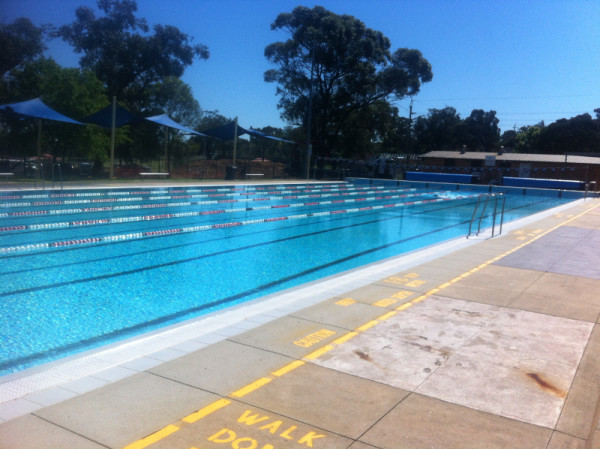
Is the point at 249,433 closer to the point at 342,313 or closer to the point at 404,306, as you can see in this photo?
the point at 342,313

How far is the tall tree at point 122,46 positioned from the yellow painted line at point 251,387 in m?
33.0

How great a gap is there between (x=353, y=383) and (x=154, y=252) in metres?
7.05

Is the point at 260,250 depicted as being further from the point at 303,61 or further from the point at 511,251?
the point at 303,61

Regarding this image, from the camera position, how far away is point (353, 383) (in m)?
3.69

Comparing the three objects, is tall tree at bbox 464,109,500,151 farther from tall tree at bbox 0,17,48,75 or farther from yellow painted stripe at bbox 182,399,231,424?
yellow painted stripe at bbox 182,399,231,424

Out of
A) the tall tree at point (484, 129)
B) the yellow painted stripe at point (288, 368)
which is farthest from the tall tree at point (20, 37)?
the tall tree at point (484, 129)

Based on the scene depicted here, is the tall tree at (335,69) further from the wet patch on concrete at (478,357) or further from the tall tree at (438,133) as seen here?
the wet patch on concrete at (478,357)

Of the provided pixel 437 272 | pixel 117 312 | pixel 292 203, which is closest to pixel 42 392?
pixel 117 312

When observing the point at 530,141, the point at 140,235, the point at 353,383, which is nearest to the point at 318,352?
the point at 353,383

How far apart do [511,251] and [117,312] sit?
24.2 feet

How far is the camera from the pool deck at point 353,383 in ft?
9.72

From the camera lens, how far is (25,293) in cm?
693

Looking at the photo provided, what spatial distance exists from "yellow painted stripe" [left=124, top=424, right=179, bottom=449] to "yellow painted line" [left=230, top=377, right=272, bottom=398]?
55 cm

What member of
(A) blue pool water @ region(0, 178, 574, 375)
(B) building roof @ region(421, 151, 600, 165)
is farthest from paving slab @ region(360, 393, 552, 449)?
(B) building roof @ region(421, 151, 600, 165)
